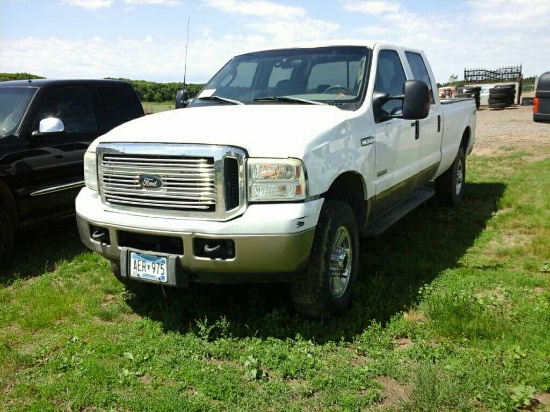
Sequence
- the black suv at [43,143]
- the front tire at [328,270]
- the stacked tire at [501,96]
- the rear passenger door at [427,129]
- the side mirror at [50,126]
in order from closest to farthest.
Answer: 1. the front tire at [328,270]
2. the black suv at [43,143]
3. the side mirror at [50,126]
4. the rear passenger door at [427,129]
5. the stacked tire at [501,96]

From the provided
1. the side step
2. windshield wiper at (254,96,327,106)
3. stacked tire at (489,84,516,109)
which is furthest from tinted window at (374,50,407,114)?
stacked tire at (489,84,516,109)

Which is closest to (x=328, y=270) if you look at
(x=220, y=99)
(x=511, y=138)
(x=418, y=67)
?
(x=220, y=99)

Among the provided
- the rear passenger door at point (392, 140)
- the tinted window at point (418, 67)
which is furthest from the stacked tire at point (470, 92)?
the rear passenger door at point (392, 140)

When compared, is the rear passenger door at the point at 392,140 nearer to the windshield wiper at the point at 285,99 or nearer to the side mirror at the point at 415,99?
the side mirror at the point at 415,99

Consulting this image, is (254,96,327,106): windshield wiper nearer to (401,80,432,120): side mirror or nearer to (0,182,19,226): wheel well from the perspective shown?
(401,80,432,120): side mirror

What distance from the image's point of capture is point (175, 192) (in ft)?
11.0

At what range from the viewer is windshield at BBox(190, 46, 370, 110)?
443 cm

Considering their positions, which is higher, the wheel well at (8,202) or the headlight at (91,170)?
the headlight at (91,170)

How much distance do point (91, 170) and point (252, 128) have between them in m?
1.28

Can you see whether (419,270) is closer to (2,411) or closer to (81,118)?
(2,411)

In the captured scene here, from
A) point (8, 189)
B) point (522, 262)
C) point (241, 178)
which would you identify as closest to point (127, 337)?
point (241, 178)

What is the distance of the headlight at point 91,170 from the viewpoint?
3.86m

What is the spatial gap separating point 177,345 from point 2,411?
3.44 ft

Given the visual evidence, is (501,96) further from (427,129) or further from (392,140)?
(392,140)
